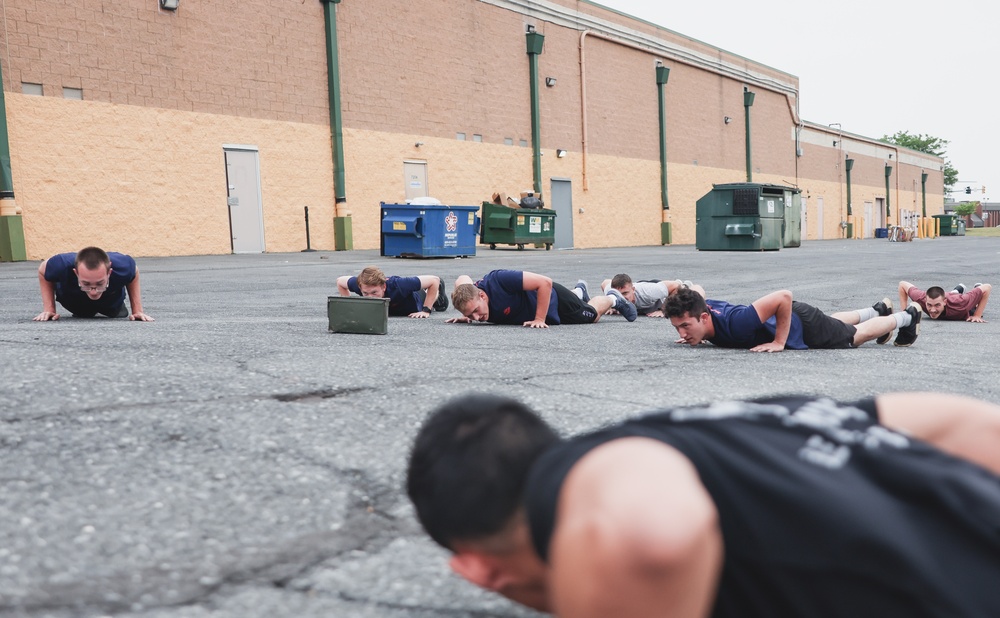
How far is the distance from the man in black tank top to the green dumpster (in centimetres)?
2457

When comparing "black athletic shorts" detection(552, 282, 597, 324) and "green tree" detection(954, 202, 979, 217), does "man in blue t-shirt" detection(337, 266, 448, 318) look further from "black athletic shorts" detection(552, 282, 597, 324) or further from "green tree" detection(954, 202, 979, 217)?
"green tree" detection(954, 202, 979, 217)

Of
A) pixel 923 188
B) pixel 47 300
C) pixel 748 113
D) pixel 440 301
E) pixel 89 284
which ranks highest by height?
pixel 748 113

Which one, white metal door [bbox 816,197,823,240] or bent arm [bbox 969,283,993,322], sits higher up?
white metal door [bbox 816,197,823,240]

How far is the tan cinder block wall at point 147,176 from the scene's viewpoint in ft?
51.9

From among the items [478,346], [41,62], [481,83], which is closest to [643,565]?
[478,346]

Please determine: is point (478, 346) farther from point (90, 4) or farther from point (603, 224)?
point (603, 224)

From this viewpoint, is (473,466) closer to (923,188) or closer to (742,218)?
(742,218)

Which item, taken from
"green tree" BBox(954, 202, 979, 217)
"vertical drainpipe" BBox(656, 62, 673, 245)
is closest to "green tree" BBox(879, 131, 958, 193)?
"green tree" BBox(954, 202, 979, 217)

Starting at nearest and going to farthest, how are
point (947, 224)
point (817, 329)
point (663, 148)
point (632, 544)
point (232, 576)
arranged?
point (632, 544) → point (232, 576) → point (817, 329) → point (663, 148) → point (947, 224)

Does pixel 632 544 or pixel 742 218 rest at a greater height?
pixel 742 218

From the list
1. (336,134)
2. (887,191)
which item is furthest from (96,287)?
(887,191)

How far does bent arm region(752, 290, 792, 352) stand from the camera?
6016 millimetres

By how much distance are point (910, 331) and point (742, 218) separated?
18943 mm

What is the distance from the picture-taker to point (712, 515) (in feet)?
3.68
